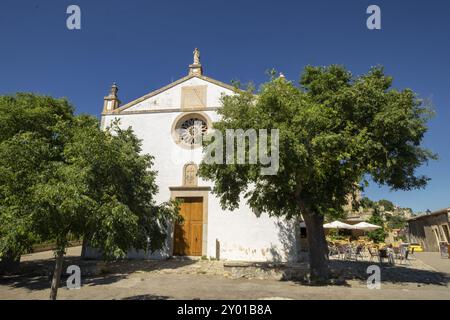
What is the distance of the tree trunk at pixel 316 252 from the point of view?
9891 mm

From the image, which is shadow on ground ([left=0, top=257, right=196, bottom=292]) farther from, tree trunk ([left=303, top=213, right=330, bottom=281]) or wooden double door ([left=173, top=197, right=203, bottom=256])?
tree trunk ([left=303, top=213, right=330, bottom=281])

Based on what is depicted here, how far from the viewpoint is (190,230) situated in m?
14.6

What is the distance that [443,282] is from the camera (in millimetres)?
9891

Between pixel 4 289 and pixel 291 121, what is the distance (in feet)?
32.6

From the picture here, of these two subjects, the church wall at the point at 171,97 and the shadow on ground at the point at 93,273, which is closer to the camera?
the shadow on ground at the point at 93,273

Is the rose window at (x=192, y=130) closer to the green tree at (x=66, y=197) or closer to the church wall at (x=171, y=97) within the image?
the church wall at (x=171, y=97)

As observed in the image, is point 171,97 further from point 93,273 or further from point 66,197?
point 66,197

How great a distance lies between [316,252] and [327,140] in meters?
3.99

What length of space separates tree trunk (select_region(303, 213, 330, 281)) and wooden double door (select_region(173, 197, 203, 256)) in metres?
5.94

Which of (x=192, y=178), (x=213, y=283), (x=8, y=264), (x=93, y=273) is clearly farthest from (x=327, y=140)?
(x=8, y=264)

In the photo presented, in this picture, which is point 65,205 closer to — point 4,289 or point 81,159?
point 81,159

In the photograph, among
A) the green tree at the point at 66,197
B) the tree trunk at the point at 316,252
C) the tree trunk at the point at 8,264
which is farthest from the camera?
the tree trunk at the point at 8,264

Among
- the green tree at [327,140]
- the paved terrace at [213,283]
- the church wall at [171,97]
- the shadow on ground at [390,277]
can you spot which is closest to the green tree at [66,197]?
the paved terrace at [213,283]
